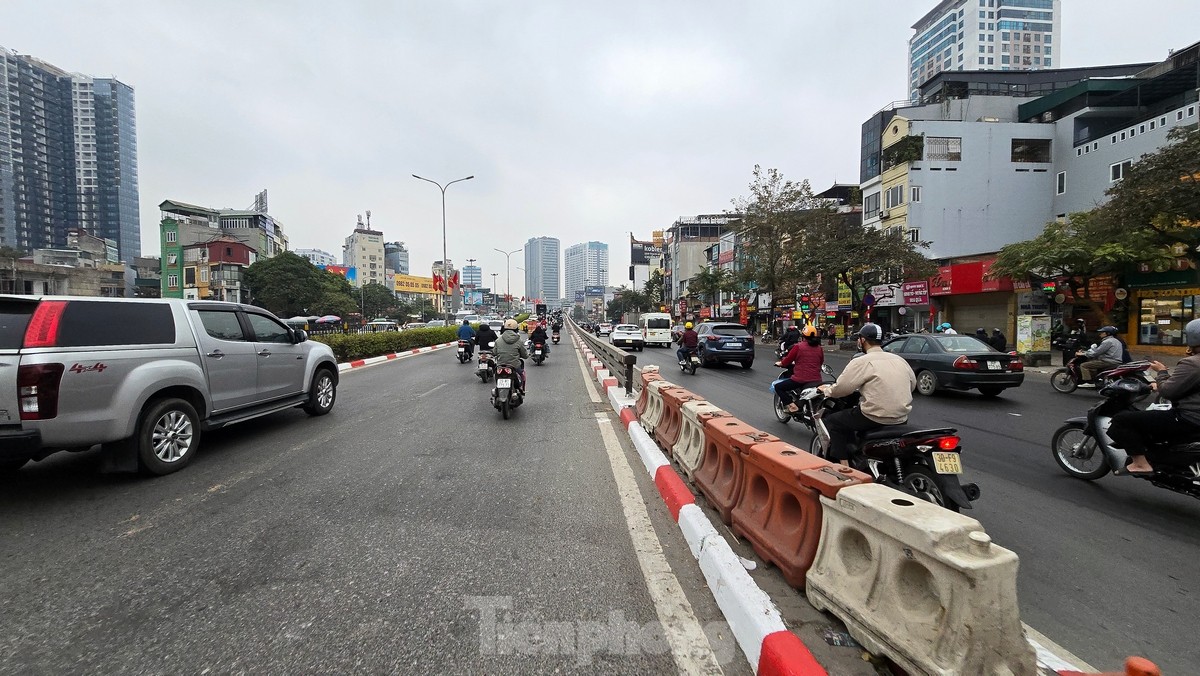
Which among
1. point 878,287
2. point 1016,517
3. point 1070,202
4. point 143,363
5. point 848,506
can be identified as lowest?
point 1016,517

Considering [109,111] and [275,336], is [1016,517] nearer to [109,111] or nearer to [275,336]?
[275,336]

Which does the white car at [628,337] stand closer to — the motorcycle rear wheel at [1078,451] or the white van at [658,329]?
the white van at [658,329]

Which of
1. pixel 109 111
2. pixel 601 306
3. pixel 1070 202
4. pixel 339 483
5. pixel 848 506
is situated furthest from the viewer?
pixel 601 306

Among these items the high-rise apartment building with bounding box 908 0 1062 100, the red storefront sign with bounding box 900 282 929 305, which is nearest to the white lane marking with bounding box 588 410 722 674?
the red storefront sign with bounding box 900 282 929 305

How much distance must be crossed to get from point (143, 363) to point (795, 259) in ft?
97.1

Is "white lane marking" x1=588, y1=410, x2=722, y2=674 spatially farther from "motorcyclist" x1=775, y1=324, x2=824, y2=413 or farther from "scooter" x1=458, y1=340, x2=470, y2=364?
"scooter" x1=458, y1=340, x2=470, y2=364

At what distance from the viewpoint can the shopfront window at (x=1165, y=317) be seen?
19.8 meters

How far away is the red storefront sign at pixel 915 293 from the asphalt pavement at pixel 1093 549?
83.7 feet

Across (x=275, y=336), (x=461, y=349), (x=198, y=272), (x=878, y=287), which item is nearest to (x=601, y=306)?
(x=198, y=272)

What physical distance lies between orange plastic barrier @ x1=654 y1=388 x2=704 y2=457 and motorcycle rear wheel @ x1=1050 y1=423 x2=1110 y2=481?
350cm

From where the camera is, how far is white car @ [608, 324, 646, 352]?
29562mm

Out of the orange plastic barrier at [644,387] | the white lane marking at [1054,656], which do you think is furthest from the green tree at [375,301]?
the white lane marking at [1054,656]

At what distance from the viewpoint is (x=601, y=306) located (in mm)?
136625

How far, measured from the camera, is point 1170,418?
405 cm
